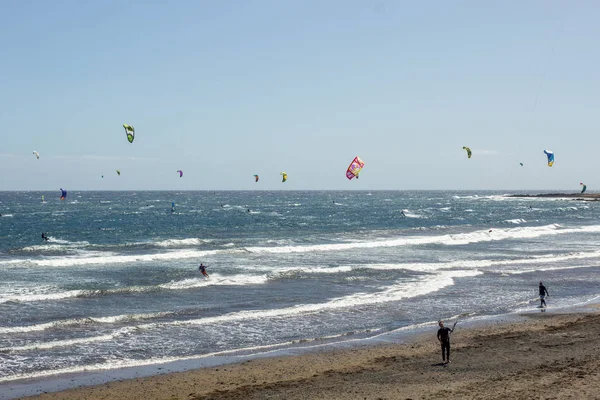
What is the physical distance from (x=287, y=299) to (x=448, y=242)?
2338 cm

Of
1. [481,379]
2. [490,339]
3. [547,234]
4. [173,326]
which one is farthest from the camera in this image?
[547,234]

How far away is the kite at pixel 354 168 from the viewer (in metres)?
28.6

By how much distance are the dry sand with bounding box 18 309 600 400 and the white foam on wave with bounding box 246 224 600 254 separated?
852 inches

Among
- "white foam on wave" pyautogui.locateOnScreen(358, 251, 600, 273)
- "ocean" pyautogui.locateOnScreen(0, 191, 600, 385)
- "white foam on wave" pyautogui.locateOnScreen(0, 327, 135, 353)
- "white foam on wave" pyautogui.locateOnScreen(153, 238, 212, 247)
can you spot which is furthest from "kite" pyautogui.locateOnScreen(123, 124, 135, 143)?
"white foam on wave" pyautogui.locateOnScreen(153, 238, 212, 247)

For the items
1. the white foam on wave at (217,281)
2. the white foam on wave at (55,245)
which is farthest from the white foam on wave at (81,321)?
the white foam on wave at (55,245)

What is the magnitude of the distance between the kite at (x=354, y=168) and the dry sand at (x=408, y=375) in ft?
45.7

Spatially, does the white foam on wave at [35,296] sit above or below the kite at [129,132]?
below

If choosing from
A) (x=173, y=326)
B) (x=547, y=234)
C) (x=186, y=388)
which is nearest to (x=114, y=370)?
(x=186, y=388)

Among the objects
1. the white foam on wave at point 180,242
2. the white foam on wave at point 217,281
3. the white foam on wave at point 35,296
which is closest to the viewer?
the white foam on wave at point 35,296

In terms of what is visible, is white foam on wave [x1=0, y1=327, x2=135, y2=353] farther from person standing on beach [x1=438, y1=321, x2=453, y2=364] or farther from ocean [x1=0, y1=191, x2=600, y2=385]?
person standing on beach [x1=438, y1=321, x2=453, y2=364]

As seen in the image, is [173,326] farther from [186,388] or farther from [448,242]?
[448,242]

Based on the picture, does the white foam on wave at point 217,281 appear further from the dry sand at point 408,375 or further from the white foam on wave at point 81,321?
the dry sand at point 408,375

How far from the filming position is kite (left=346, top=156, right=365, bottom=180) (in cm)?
2862

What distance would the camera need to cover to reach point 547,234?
48.7m
